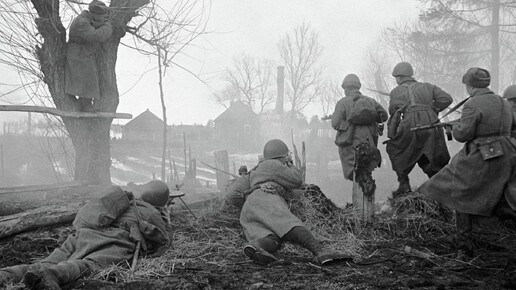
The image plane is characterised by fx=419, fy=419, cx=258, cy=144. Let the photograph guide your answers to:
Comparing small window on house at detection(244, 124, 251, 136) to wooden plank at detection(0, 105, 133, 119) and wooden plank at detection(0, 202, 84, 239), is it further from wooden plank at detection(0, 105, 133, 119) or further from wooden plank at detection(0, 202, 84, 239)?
wooden plank at detection(0, 202, 84, 239)

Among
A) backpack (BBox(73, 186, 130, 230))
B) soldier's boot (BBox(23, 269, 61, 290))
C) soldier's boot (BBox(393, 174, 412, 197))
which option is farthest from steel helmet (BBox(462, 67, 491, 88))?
soldier's boot (BBox(23, 269, 61, 290))

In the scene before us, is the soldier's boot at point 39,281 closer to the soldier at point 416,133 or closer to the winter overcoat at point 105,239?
the winter overcoat at point 105,239

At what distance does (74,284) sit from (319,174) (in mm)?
21480

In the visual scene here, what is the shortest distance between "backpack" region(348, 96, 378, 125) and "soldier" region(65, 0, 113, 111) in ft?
17.5

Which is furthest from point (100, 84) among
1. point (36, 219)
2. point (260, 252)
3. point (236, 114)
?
point (236, 114)

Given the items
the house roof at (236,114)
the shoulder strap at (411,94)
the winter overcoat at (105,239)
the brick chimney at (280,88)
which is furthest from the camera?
the brick chimney at (280,88)

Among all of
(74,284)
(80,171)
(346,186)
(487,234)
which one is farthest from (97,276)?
(346,186)

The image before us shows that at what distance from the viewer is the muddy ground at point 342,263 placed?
369 centimetres

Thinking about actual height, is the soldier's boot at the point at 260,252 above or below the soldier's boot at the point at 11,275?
below

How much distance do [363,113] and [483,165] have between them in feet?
7.26

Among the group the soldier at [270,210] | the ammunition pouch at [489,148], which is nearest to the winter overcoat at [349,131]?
the soldier at [270,210]

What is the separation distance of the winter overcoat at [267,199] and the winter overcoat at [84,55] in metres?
4.85

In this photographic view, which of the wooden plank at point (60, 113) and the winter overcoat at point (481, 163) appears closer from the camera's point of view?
the winter overcoat at point (481, 163)

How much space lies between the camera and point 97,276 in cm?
382
